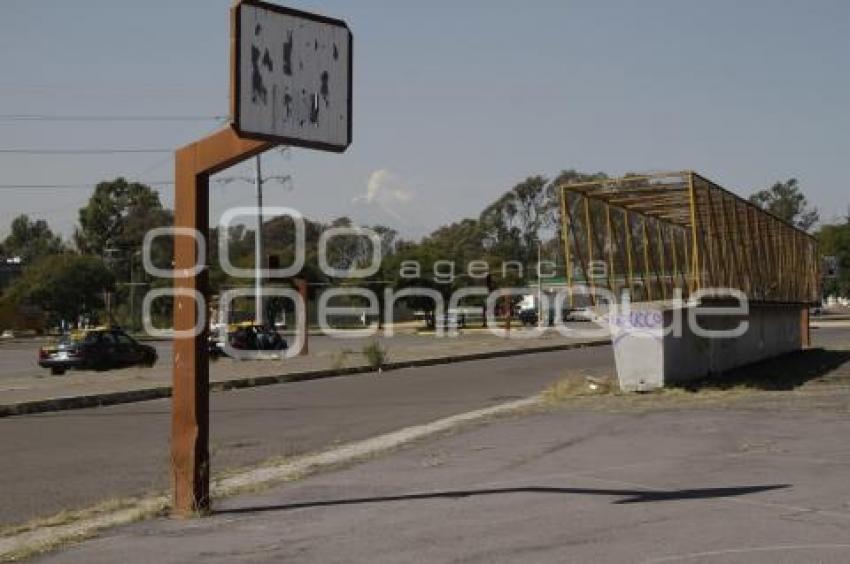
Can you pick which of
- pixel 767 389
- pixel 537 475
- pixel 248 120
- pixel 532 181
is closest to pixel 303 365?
pixel 767 389

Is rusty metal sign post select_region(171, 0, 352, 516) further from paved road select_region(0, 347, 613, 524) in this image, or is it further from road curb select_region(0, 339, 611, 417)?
road curb select_region(0, 339, 611, 417)

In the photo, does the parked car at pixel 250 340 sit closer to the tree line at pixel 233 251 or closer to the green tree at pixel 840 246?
the tree line at pixel 233 251

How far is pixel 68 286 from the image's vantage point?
80812 mm

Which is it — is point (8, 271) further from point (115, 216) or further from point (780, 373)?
point (780, 373)

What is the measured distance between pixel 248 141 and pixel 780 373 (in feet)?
59.4

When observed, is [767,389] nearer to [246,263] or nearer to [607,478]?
[607,478]

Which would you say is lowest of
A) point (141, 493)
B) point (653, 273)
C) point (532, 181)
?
point (141, 493)

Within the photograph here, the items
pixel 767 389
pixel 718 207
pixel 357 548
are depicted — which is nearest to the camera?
pixel 357 548

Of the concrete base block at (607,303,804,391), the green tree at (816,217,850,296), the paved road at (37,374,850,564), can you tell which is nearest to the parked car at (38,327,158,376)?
the concrete base block at (607,303,804,391)

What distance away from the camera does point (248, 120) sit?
8.24 metres

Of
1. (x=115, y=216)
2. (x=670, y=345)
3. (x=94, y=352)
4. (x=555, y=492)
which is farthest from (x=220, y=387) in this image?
(x=115, y=216)

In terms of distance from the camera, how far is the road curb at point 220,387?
1942cm

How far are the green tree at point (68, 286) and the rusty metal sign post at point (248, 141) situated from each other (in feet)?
247

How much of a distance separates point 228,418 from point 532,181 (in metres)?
111
